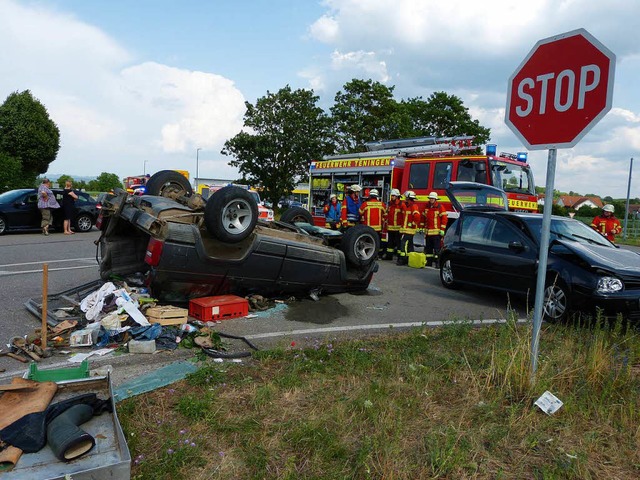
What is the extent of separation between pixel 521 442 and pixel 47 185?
15532 mm

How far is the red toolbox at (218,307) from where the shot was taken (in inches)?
222

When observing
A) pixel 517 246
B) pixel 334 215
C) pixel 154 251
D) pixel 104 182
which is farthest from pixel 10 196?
pixel 104 182

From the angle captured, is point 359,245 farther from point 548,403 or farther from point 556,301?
point 548,403

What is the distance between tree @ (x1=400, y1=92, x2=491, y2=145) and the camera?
3528cm

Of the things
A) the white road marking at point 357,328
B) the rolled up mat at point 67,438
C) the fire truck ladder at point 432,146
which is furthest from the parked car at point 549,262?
the fire truck ladder at point 432,146

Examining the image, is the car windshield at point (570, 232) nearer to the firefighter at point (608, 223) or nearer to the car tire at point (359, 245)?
the car tire at point (359, 245)

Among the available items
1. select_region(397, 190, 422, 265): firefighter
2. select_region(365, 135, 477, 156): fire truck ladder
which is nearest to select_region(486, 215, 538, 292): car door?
select_region(397, 190, 422, 265): firefighter

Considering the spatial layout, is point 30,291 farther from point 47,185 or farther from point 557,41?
point 47,185

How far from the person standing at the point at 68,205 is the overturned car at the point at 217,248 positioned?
10108 mm

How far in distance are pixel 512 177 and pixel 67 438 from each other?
12.3 metres

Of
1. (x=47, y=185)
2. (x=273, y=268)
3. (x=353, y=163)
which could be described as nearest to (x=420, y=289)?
(x=273, y=268)

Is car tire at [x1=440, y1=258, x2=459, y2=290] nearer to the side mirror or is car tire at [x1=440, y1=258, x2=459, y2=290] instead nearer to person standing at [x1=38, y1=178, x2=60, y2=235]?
the side mirror

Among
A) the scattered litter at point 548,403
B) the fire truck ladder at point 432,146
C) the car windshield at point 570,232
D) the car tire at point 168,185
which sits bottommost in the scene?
the scattered litter at point 548,403

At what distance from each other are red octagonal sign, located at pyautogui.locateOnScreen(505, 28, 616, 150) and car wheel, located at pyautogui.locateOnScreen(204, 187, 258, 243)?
119 inches
